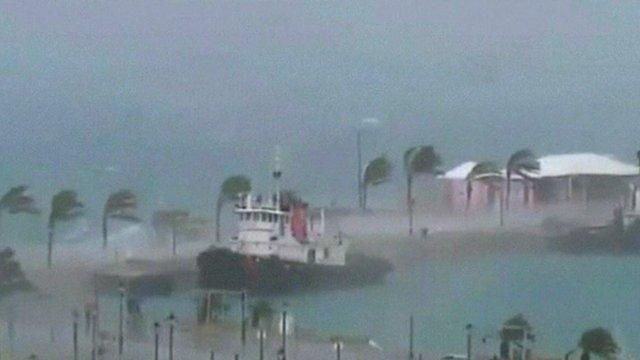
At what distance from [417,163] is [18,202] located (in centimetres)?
100

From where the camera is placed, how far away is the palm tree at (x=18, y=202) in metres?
2.86

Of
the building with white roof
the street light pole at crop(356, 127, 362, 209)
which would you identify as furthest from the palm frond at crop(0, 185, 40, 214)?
the building with white roof

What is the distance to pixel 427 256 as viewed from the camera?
8.91 ft

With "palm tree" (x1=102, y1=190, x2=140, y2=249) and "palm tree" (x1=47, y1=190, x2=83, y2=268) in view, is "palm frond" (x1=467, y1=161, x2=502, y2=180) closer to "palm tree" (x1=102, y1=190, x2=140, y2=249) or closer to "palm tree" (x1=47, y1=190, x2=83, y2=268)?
"palm tree" (x1=102, y1=190, x2=140, y2=249)

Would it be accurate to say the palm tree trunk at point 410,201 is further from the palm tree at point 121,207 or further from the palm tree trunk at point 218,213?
the palm tree at point 121,207

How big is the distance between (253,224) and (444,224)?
46 cm

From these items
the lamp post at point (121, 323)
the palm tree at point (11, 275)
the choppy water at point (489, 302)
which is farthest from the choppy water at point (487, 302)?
the palm tree at point (11, 275)

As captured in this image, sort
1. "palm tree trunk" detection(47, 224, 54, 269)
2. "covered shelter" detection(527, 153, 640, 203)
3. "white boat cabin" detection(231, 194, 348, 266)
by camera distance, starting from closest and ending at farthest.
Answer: "covered shelter" detection(527, 153, 640, 203), "white boat cabin" detection(231, 194, 348, 266), "palm tree trunk" detection(47, 224, 54, 269)

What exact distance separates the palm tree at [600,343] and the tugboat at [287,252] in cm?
49

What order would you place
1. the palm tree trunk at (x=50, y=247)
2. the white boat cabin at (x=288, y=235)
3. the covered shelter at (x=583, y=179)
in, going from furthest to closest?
the palm tree trunk at (x=50, y=247)
the white boat cabin at (x=288, y=235)
the covered shelter at (x=583, y=179)

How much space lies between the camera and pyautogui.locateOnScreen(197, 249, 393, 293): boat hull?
273 cm

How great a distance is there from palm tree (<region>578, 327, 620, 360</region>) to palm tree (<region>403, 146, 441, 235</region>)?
0.48 meters

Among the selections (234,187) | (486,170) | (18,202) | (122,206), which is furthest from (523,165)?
(18,202)

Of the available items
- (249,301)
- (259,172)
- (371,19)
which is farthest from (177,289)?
(371,19)
